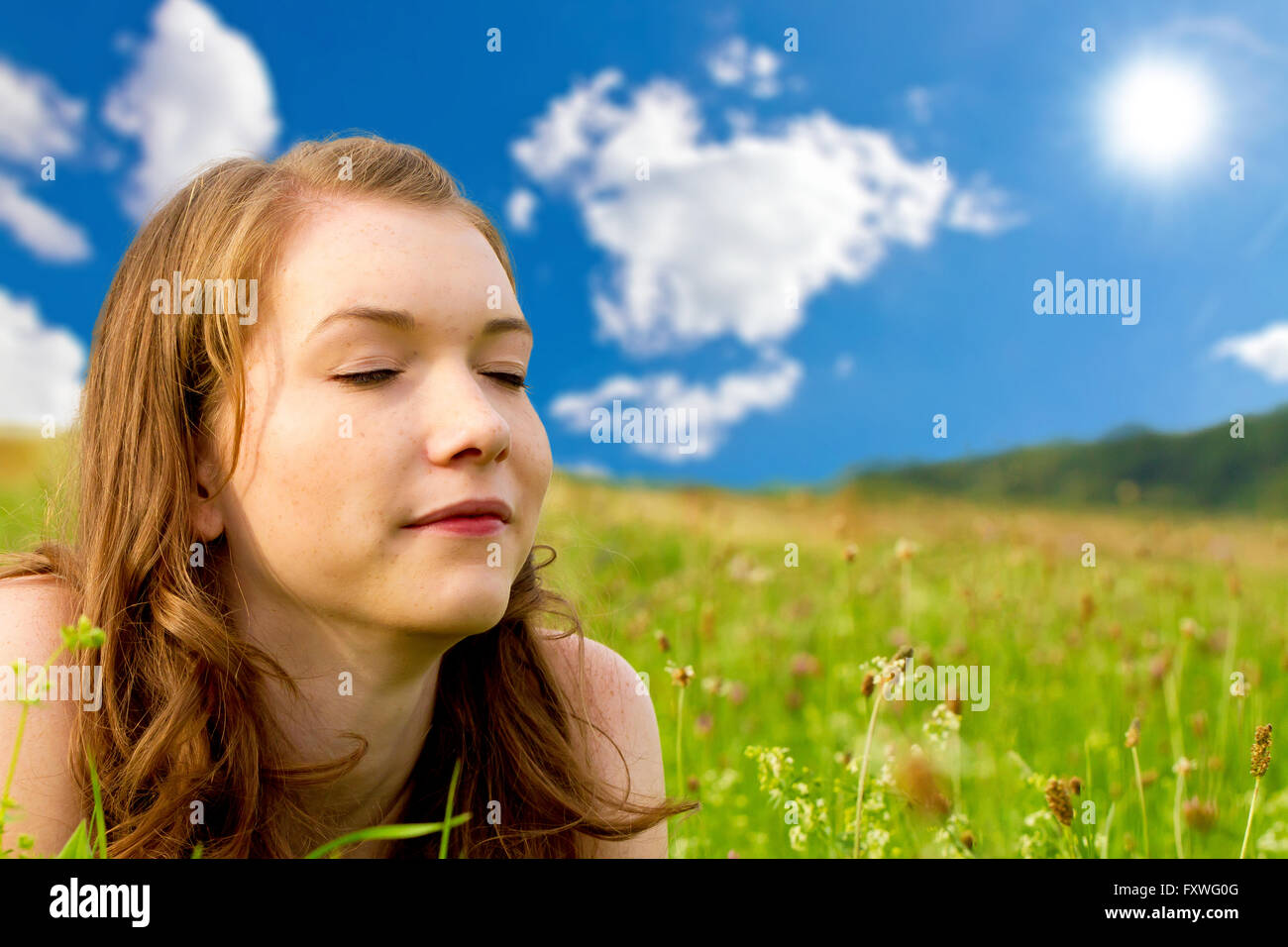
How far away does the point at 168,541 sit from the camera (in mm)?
2383

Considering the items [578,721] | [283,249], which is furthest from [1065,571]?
[283,249]

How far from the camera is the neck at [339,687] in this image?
93.8 inches

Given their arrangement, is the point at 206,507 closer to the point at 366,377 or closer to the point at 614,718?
the point at 366,377

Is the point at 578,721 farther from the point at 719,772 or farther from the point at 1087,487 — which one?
the point at 1087,487

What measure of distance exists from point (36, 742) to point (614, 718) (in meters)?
1.46

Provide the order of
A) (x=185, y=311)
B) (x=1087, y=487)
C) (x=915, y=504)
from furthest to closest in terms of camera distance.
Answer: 1. (x=1087, y=487)
2. (x=915, y=504)
3. (x=185, y=311)

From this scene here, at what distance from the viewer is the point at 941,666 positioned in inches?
175

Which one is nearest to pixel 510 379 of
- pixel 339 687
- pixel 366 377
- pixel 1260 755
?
pixel 366 377

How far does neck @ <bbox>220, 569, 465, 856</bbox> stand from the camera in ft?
7.82

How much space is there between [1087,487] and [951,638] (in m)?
10.5

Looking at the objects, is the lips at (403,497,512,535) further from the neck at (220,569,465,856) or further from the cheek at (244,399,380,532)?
the neck at (220,569,465,856)

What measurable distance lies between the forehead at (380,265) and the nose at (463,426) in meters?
0.19

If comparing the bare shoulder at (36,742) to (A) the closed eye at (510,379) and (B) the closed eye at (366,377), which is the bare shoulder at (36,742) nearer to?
(B) the closed eye at (366,377)
